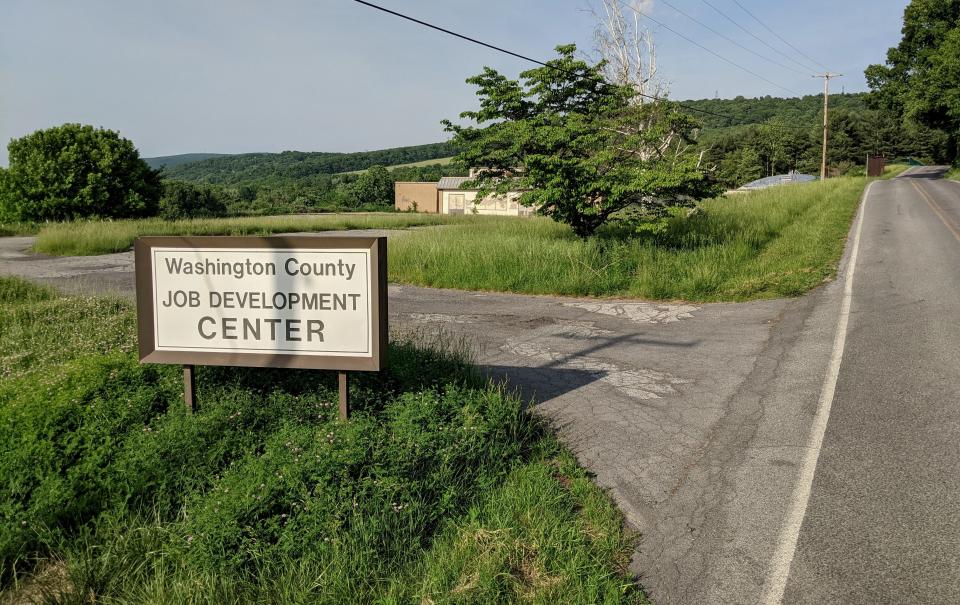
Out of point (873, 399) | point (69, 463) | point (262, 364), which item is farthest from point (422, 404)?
point (873, 399)

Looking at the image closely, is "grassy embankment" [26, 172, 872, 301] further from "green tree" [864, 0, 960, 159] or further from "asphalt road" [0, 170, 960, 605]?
"green tree" [864, 0, 960, 159]

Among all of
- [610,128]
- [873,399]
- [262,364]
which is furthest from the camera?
[610,128]

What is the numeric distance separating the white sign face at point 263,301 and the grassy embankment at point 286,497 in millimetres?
486

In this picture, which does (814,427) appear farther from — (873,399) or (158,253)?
(158,253)

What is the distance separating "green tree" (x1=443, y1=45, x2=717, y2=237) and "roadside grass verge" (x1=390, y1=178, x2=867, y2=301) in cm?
104

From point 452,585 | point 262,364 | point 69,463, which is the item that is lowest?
point 452,585

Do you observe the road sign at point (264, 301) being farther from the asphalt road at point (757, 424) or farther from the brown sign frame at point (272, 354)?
the asphalt road at point (757, 424)

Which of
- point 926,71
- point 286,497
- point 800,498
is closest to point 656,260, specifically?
point 800,498

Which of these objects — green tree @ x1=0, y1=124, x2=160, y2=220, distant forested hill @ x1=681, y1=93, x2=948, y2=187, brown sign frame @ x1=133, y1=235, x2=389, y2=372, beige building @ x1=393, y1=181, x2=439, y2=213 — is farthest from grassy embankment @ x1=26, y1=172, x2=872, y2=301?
distant forested hill @ x1=681, y1=93, x2=948, y2=187

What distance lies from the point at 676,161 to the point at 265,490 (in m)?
12.5

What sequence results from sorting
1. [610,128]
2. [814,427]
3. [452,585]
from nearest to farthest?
[452,585] < [814,427] < [610,128]

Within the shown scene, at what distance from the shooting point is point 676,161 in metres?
13.8

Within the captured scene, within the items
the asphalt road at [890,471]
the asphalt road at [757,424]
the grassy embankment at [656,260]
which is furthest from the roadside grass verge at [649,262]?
the asphalt road at [890,471]

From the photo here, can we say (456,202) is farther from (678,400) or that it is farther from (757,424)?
(757,424)
